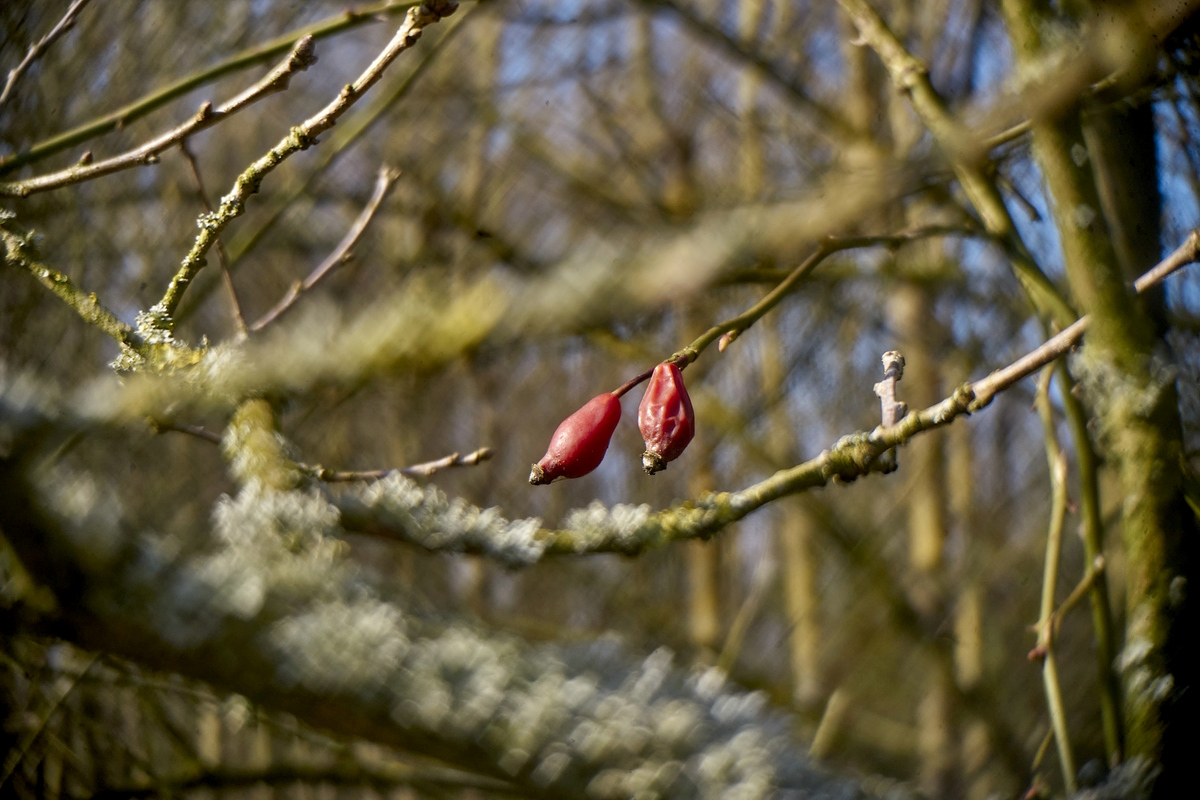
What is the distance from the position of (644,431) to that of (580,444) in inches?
1.5

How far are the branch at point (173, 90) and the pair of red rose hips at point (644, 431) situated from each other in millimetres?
428

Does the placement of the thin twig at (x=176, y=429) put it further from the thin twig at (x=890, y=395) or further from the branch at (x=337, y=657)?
the thin twig at (x=890, y=395)

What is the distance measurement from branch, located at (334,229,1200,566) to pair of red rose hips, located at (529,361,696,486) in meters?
0.08

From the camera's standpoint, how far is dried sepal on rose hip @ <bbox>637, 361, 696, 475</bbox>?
1.61ft

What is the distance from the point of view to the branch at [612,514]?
0.51m

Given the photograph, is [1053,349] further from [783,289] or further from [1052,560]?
[1052,560]

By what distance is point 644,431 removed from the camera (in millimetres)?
504

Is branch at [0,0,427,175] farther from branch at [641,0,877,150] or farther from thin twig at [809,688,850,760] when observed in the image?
thin twig at [809,688,850,760]

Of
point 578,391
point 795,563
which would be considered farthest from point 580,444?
point 578,391

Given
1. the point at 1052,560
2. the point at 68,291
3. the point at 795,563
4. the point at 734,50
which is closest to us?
the point at 68,291

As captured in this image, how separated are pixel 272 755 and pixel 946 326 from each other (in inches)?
90.7

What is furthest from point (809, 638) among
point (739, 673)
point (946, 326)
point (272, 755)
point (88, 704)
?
point (88, 704)

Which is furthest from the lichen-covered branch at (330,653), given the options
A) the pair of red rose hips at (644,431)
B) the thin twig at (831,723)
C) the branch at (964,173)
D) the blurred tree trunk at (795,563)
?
the blurred tree trunk at (795,563)

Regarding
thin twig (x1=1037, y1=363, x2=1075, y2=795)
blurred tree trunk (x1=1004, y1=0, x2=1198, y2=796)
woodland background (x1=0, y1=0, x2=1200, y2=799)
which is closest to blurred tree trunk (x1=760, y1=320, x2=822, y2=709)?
woodland background (x1=0, y1=0, x2=1200, y2=799)
